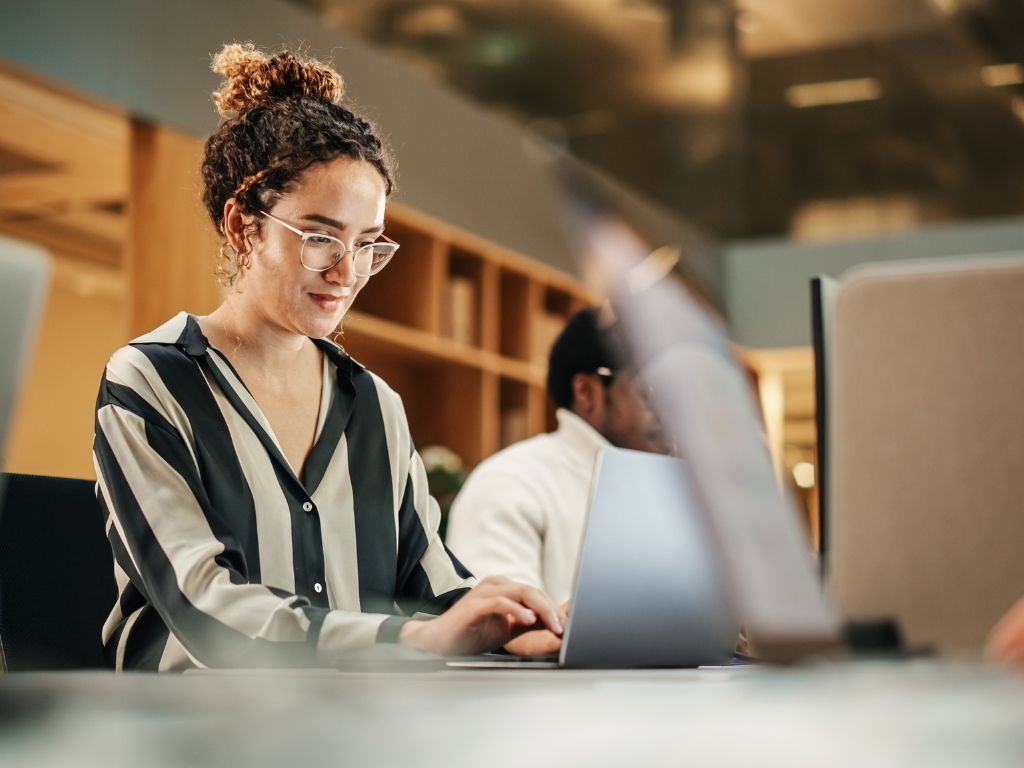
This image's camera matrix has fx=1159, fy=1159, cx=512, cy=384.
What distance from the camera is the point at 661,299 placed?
500 millimetres

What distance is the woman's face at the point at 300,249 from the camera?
1344mm

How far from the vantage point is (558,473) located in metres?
2.39

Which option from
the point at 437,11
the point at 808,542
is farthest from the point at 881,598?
the point at 437,11

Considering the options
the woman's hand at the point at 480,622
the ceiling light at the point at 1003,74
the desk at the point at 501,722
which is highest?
the ceiling light at the point at 1003,74

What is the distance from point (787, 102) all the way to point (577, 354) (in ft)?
16.4

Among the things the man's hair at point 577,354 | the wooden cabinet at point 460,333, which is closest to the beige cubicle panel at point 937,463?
the man's hair at point 577,354

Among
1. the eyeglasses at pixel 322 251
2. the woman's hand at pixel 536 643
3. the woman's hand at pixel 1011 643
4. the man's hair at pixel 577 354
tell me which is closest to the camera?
the woman's hand at pixel 1011 643

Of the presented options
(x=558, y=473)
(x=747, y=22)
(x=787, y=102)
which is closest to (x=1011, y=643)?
(x=558, y=473)

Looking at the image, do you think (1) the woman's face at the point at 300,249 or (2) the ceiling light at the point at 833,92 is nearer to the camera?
(1) the woman's face at the point at 300,249

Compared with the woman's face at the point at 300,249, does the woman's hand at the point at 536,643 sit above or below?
below

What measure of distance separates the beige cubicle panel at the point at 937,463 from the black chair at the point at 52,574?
2.72ft

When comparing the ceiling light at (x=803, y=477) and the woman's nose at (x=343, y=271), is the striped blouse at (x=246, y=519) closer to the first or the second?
the woman's nose at (x=343, y=271)

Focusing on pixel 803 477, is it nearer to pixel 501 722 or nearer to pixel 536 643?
pixel 536 643

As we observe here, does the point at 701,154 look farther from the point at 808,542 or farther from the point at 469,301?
the point at 808,542
